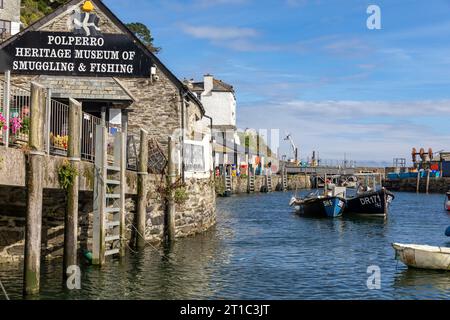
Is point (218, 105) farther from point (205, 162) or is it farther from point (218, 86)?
point (205, 162)

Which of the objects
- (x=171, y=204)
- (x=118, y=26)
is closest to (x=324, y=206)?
(x=171, y=204)

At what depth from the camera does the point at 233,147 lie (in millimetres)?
79375

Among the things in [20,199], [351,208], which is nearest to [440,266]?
[20,199]

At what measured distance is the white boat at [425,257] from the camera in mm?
16641

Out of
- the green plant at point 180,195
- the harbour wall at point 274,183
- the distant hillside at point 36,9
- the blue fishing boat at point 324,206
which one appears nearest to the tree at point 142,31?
the distant hillside at point 36,9

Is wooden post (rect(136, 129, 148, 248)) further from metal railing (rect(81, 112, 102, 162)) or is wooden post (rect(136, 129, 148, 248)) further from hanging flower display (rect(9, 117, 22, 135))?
hanging flower display (rect(9, 117, 22, 135))

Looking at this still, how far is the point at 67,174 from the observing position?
1297cm

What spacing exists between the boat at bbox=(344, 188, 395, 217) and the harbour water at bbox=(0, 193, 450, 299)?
1141cm

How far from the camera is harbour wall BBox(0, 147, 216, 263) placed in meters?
11.0

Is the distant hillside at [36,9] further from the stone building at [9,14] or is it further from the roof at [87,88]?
the roof at [87,88]

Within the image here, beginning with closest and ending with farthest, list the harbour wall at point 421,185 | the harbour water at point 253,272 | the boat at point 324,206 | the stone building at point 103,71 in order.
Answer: the harbour water at point 253,272 < the stone building at point 103,71 < the boat at point 324,206 < the harbour wall at point 421,185

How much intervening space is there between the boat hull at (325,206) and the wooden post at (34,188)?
93.4 ft

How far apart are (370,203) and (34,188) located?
31.1 m
